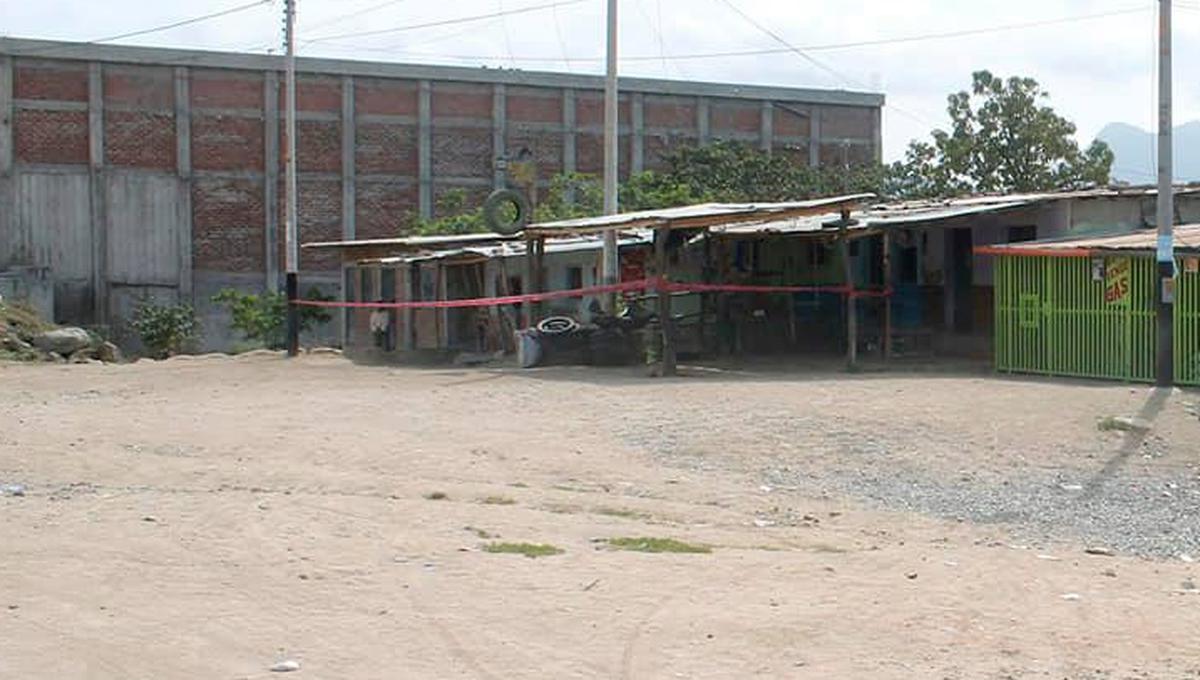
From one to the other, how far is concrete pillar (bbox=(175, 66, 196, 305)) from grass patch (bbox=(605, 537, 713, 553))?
A: 40.2 m

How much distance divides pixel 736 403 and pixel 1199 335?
20.7ft

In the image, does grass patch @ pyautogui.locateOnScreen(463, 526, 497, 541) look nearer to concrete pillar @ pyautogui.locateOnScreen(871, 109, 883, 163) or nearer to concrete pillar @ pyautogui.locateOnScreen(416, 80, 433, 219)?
concrete pillar @ pyautogui.locateOnScreen(416, 80, 433, 219)

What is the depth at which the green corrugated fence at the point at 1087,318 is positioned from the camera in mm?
21031

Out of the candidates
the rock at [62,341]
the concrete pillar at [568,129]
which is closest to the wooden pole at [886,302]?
the rock at [62,341]

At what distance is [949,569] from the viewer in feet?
34.1

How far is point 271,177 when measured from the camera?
5047 cm

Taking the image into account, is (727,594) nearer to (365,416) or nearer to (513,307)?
(365,416)

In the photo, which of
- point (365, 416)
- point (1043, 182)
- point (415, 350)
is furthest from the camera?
point (1043, 182)

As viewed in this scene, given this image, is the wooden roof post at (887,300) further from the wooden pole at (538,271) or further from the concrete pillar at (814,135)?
the concrete pillar at (814,135)

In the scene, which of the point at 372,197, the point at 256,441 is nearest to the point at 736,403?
the point at 256,441

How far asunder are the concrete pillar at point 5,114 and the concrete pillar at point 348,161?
390 inches

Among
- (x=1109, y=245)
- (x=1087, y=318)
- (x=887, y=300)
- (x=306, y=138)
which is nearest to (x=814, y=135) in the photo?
(x=306, y=138)

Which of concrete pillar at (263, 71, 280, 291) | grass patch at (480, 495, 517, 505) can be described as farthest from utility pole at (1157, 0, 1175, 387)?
concrete pillar at (263, 71, 280, 291)

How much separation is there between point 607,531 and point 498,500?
5.56 ft
